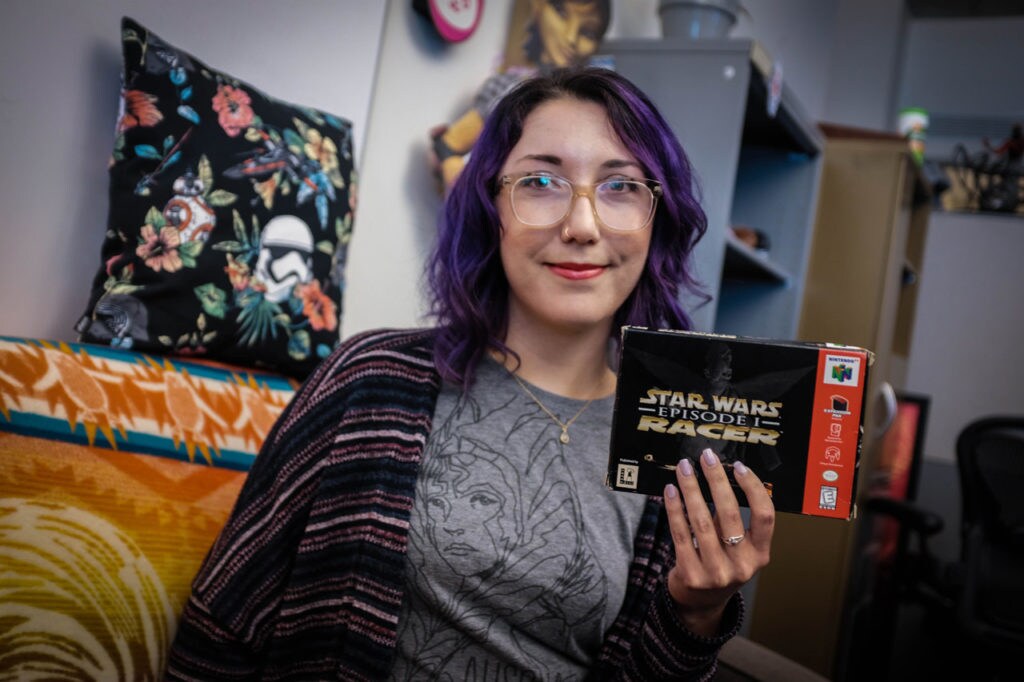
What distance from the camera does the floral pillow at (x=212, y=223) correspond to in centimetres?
100

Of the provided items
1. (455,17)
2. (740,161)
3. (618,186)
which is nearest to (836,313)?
(740,161)

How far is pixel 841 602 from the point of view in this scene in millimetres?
2721

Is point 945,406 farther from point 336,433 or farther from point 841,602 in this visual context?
point 336,433

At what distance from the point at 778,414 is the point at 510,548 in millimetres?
334

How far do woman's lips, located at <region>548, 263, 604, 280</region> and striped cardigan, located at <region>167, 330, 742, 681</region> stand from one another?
0.65 feet

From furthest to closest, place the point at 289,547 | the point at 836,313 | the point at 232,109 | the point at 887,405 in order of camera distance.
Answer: the point at 887,405 < the point at 836,313 < the point at 232,109 < the point at 289,547

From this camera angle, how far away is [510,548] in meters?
0.95

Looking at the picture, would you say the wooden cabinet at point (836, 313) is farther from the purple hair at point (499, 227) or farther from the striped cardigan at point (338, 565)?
the striped cardigan at point (338, 565)

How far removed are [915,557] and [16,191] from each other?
108 inches

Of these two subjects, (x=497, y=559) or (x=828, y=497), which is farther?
(x=497, y=559)

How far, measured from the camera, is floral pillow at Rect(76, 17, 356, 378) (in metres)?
1.00

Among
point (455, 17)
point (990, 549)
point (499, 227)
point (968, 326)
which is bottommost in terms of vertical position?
point (990, 549)

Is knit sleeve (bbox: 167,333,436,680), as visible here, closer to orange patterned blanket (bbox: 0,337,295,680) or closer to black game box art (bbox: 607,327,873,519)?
orange patterned blanket (bbox: 0,337,295,680)

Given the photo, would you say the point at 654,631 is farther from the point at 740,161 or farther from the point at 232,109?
the point at 740,161
